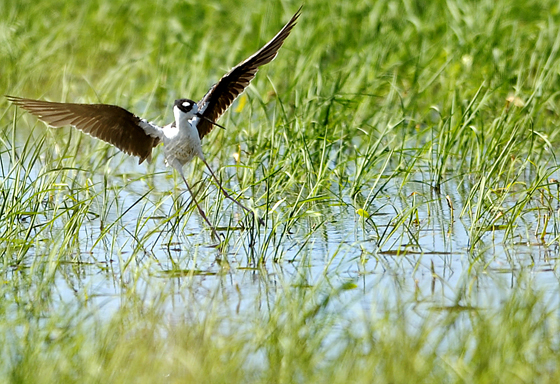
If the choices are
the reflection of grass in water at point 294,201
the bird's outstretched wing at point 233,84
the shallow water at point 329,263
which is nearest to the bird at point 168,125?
the bird's outstretched wing at point 233,84

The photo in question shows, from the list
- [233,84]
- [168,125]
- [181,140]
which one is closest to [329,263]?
[181,140]

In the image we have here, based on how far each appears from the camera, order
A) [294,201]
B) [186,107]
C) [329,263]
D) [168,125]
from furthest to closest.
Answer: [294,201] → [168,125] → [186,107] → [329,263]

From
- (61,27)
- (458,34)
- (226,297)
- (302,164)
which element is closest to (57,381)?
(226,297)

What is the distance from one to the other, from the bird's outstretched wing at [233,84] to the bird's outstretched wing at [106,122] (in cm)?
42

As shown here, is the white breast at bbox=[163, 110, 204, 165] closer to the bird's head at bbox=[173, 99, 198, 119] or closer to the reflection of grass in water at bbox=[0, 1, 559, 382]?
the bird's head at bbox=[173, 99, 198, 119]

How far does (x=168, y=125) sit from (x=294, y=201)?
98cm

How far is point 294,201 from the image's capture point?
22.4 ft

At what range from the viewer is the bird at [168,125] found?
6133 mm

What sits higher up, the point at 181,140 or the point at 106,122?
the point at 106,122

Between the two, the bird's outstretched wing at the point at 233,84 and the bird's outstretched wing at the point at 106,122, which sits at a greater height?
the bird's outstretched wing at the point at 233,84

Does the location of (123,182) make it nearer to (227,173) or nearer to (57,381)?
(227,173)

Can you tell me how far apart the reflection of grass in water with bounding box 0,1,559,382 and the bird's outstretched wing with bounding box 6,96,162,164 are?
208mm

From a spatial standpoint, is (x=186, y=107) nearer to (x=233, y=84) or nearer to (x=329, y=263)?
(x=233, y=84)

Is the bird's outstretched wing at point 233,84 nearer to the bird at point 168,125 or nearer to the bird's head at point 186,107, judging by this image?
the bird at point 168,125
